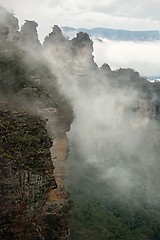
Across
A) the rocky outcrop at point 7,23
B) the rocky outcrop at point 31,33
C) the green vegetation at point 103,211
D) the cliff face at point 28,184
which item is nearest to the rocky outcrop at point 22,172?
the cliff face at point 28,184

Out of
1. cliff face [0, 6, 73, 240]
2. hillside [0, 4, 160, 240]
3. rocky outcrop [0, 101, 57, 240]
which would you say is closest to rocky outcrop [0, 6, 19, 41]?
hillside [0, 4, 160, 240]

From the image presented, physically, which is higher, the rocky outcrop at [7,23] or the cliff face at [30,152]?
the rocky outcrop at [7,23]

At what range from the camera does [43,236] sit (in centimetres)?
2017

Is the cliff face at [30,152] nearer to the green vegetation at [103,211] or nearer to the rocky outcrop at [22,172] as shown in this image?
the rocky outcrop at [22,172]

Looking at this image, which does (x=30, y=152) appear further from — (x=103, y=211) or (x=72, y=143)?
(x=72, y=143)

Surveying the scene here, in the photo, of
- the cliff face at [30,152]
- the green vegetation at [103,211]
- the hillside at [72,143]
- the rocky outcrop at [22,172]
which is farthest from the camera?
the green vegetation at [103,211]

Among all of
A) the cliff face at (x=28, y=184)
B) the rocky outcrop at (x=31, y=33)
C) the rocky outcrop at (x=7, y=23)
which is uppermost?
the rocky outcrop at (x=31, y=33)

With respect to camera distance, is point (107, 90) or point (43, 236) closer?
point (43, 236)

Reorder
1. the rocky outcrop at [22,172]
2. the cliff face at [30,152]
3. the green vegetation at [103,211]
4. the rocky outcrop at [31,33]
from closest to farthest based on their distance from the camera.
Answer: the rocky outcrop at [22,172] < the cliff face at [30,152] < the green vegetation at [103,211] < the rocky outcrop at [31,33]

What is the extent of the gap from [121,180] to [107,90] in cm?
2005

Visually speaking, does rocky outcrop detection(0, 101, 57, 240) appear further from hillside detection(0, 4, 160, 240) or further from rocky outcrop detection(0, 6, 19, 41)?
rocky outcrop detection(0, 6, 19, 41)

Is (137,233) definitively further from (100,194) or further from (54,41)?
(54,41)

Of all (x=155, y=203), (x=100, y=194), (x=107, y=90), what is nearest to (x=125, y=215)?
(x=100, y=194)

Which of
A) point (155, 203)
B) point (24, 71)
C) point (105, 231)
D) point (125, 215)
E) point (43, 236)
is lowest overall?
point (43, 236)
